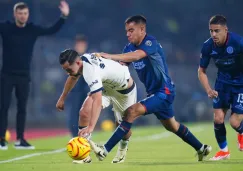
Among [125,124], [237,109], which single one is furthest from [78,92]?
[125,124]

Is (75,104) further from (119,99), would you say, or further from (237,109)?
(237,109)

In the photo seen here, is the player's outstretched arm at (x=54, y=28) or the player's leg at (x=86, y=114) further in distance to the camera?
the player's outstretched arm at (x=54, y=28)

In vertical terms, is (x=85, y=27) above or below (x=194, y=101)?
above

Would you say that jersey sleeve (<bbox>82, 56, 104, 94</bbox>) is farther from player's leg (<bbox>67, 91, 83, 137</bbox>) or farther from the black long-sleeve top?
player's leg (<bbox>67, 91, 83, 137</bbox>)

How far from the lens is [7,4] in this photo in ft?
84.5

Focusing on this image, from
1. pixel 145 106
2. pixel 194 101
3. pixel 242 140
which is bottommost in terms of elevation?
pixel 194 101

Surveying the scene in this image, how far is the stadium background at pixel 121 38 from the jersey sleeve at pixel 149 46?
14.6 m

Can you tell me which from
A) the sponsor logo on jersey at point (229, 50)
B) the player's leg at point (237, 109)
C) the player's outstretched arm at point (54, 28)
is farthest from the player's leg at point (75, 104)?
the sponsor logo on jersey at point (229, 50)

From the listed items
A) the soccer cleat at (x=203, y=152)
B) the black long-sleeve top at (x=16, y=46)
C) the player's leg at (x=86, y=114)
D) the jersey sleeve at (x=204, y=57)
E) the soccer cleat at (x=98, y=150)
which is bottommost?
the soccer cleat at (x=203, y=152)

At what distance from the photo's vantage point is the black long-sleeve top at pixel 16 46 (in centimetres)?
1431

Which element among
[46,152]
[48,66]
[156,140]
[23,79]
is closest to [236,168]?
[46,152]

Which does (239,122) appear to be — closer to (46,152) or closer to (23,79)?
(46,152)

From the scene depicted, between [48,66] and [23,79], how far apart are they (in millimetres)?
11090

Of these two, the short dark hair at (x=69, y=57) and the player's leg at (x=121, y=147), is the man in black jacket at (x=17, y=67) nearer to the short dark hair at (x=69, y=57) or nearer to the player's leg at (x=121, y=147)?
the player's leg at (x=121, y=147)
